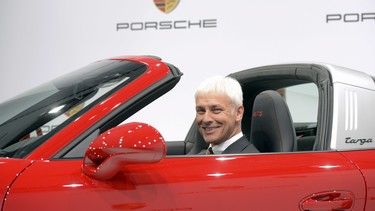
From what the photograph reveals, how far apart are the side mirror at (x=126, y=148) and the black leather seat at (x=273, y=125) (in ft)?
3.07

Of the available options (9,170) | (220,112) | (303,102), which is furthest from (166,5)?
(9,170)

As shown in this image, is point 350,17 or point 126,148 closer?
point 126,148

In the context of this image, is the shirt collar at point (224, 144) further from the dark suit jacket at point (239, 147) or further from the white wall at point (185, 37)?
the white wall at point (185, 37)

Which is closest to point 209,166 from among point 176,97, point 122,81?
point 122,81

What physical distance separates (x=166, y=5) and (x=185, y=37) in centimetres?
34

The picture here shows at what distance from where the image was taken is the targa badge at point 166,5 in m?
4.99

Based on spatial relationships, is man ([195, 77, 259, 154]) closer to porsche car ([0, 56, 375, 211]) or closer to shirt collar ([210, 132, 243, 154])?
shirt collar ([210, 132, 243, 154])

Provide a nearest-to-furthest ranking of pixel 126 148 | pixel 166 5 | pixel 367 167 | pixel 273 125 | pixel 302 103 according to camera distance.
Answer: pixel 126 148 < pixel 367 167 < pixel 273 125 < pixel 302 103 < pixel 166 5

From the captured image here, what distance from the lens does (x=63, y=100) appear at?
1.81 meters

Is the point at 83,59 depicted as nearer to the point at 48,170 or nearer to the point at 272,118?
the point at 272,118

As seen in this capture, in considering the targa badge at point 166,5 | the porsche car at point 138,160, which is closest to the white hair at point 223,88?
the porsche car at point 138,160

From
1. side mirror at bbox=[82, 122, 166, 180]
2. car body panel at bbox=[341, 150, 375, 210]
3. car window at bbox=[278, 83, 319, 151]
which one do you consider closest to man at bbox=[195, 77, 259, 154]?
car body panel at bbox=[341, 150, 375, 210]

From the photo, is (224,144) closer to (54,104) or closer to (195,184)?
(195,184)

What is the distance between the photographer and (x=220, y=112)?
221 centimetres
